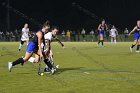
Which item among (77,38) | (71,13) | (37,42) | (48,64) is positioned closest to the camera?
(37,42)

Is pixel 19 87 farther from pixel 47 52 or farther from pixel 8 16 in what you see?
pixel 8 16

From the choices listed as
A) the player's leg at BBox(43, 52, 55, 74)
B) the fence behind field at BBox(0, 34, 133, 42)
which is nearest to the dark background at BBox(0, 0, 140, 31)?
the fence behind field at BBox(0, 34, 133, 42)

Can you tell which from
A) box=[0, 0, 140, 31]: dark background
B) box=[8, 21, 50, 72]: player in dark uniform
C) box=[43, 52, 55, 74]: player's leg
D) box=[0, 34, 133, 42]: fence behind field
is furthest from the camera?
box=[0, 0, 140, 31]: dark background

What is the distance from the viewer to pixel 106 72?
1606cm

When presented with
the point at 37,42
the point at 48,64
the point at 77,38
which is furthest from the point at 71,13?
the point at 37,42

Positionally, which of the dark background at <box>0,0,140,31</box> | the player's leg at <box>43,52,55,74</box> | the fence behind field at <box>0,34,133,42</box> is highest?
the dark background at <box>0,0,140,31</box>

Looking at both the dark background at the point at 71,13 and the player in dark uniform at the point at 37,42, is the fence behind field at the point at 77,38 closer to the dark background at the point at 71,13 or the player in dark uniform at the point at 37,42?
the dark background at the point at 71,13

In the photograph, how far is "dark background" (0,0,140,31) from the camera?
221 ft

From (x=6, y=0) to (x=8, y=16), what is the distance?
2939 millimetres

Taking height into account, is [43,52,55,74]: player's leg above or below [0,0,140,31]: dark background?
below

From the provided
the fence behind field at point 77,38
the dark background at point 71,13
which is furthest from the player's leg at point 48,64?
the dark background at point 71,13

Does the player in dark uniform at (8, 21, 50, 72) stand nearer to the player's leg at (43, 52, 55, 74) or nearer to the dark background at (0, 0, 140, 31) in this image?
the player's leg at (43, 52, 55, 74)

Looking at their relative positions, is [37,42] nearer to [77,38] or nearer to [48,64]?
[48,64]

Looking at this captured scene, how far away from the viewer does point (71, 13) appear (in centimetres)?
7056
